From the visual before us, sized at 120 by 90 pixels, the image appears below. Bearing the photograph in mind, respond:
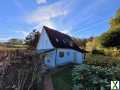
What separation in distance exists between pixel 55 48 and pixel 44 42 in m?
1.95

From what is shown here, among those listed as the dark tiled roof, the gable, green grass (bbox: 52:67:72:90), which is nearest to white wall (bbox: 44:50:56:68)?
Result: the gable

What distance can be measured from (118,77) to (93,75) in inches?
66.8

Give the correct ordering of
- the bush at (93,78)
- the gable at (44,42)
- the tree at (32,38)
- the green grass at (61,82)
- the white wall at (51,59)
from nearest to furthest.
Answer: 1. the bush at (93,78)
2. the green grass at (61,82)
3. the white wall at (51,59)
4. the gable at (44,42)
5. the tree at (32,38)

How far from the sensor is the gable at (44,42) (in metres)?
31.7

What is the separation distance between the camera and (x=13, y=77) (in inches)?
623

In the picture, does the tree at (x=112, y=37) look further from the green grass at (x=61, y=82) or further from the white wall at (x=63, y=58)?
the green grass at (x=61, y=82)

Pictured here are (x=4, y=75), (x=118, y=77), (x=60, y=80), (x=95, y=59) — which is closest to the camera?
(x=4, y=75)

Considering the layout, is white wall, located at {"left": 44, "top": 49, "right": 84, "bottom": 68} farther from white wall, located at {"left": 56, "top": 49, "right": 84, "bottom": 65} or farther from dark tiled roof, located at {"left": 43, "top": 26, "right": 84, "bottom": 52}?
dark tiled roof, located at {"left": 43, "top": 26, "right": 84, "bottom": 52}

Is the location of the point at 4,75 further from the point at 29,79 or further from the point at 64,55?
the point at 64,55

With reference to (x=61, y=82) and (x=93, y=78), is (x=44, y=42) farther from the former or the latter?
(x=93, y=78)

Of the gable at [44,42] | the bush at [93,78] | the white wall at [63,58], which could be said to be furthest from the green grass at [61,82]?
the gable at [44,42]

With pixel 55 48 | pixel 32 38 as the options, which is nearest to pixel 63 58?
pixel 55 48

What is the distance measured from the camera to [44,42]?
106 feet

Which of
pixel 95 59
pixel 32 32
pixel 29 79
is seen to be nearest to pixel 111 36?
pixel 95 59
